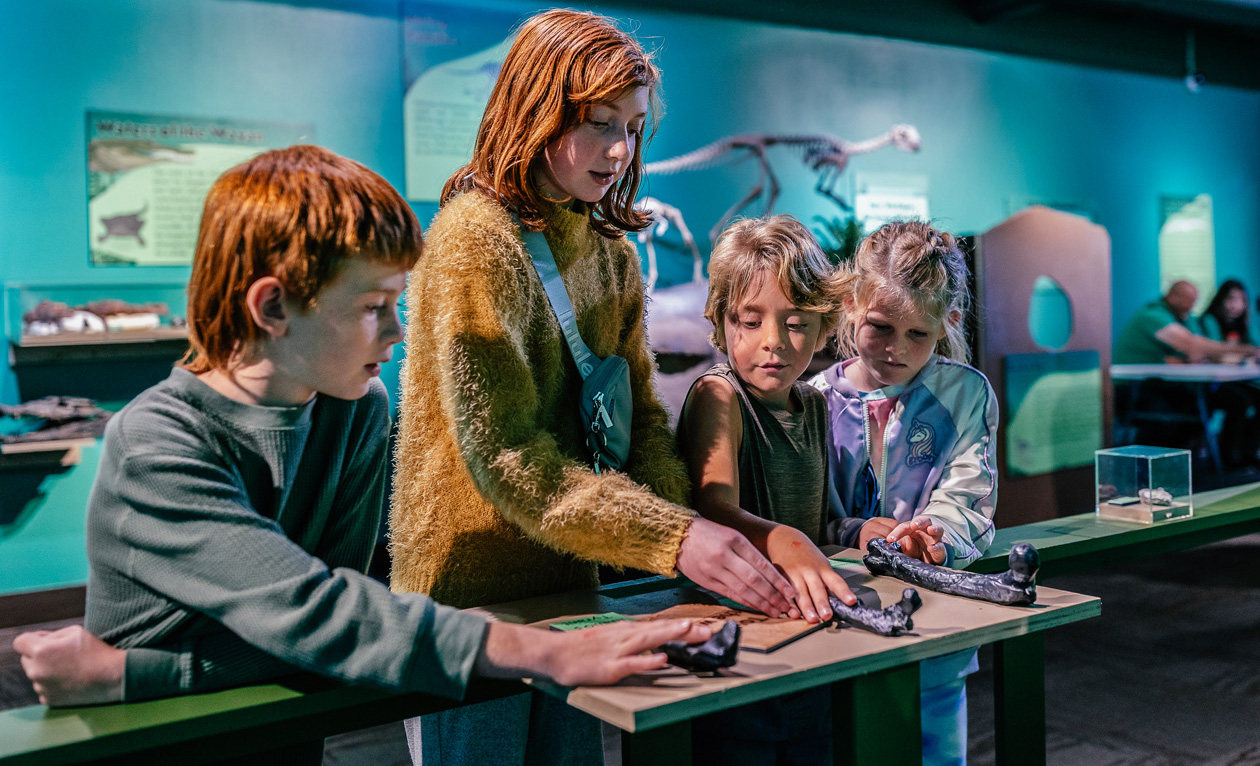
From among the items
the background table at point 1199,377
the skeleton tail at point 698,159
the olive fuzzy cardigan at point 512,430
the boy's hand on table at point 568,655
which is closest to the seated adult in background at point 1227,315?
the background table at point 1199,377

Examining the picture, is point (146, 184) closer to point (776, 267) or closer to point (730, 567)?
point (776, 267)

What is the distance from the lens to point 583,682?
1017 mm

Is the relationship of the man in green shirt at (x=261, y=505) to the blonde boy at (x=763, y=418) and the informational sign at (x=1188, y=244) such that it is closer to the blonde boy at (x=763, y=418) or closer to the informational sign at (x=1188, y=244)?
the blonde boy at (x=763, y=418)

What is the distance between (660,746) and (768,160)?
5.38 meters

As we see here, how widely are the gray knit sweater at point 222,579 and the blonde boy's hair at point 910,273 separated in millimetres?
1010

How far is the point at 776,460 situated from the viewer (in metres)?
1.60

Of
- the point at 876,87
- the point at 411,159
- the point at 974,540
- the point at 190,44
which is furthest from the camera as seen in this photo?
the point at 876,87

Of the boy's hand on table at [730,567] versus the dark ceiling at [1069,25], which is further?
the dark ceiling at [1069,25]

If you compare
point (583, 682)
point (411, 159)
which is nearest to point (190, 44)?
point (411, 159)

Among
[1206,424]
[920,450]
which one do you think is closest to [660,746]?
[920,450]

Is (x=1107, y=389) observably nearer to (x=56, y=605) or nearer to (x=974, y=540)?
(x=974, y=540)

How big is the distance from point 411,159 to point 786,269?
3.63 m

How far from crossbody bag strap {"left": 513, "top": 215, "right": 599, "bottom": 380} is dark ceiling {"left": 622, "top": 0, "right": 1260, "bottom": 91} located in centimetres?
453

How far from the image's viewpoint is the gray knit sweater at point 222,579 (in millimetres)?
989
